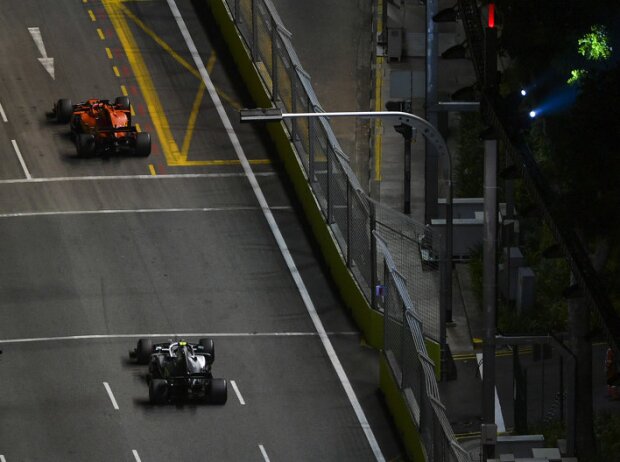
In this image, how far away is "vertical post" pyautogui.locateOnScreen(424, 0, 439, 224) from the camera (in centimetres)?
5988

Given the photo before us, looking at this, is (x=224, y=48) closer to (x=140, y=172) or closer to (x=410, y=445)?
(x=140, y=172)

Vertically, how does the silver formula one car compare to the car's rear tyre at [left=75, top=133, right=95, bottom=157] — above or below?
below

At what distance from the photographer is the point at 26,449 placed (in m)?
50.2

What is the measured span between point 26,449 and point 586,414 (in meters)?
13.1

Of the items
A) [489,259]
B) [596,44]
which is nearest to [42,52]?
[596,44]

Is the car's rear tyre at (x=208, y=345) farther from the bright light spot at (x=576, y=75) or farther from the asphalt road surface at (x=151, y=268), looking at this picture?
the bright light spot at (x=576, y=75)

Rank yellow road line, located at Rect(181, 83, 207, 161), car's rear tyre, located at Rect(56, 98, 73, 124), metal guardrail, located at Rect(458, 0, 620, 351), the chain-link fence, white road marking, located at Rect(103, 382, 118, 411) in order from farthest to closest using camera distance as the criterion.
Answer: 1. car's rear tyre, located at Rect(56, 98, 73, 124)
2. yellow road line, located at Rect(181, 83, 207, 161)
3. white road marking, located at Rect(103, 382, 118, 411)
4. the chain-link fence
5. metal guardrail, located at Rect(458, 0, 620, 351)

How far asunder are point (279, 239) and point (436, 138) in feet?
27.6

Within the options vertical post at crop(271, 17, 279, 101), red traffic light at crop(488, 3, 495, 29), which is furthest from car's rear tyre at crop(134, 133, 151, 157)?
red traffic light at crop(488, 3, 495, 29)

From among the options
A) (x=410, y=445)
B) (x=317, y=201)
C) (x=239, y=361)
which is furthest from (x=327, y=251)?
(x=410, y=445)

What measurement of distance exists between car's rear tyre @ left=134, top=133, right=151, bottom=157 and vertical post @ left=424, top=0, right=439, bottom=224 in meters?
7.87

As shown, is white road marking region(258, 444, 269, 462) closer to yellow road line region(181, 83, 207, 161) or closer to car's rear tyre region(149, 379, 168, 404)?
car's rear tyre region(149, 379, 168, 404)

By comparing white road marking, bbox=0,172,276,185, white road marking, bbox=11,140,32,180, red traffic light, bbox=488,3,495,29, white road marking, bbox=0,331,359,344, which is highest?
red traffic light, bbox=488,3,495,29

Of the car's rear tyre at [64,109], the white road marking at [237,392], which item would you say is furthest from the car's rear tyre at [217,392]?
the car's rear tyre at [64,109]
